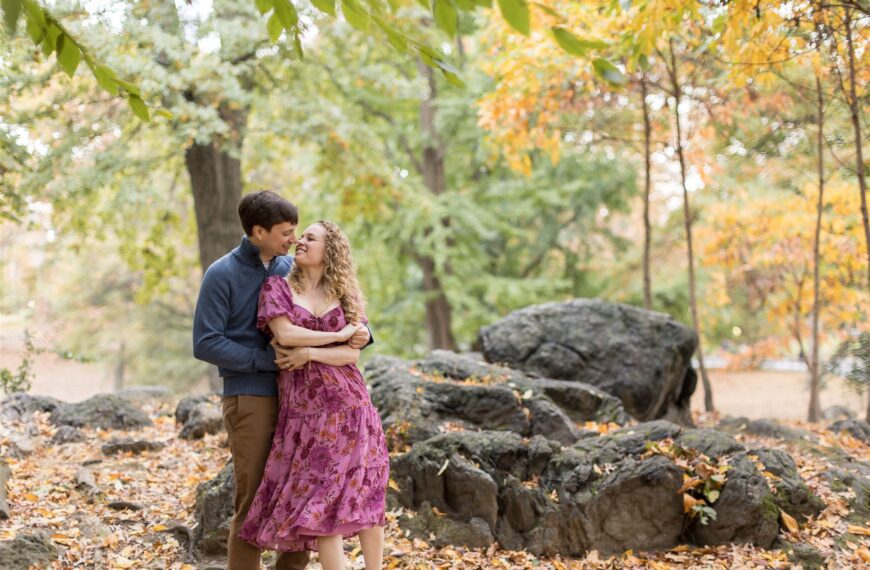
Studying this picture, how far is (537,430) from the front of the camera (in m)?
5.69

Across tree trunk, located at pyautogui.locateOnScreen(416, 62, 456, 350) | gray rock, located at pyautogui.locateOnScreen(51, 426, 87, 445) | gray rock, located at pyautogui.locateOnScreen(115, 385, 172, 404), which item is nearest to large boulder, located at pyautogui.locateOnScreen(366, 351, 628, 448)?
gray rock, located at pyautogui.locateOnScreen(51, 426, 87, 445)

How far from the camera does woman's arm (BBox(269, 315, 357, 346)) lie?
10.8ft

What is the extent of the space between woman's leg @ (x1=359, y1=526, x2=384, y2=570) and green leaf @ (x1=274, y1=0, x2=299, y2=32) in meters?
2.28

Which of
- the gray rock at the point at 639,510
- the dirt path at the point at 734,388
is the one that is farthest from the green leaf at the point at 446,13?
the dirt path at the point at 734,388

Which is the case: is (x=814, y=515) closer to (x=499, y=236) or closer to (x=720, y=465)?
(x=720, y=465)

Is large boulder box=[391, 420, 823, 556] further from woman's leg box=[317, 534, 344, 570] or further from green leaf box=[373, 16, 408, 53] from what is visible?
green leaf box=[373, 16, 408, 53]

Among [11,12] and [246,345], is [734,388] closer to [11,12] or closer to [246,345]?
[246,345]

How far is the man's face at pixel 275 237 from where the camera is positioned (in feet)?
11.2

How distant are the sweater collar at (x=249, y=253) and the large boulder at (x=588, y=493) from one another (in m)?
1.96

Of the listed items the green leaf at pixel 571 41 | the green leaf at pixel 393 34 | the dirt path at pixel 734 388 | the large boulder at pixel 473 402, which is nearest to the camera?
the green leaf at pixel 571 41

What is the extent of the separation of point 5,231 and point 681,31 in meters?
15.6

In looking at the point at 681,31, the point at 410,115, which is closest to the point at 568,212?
the point at 410,115

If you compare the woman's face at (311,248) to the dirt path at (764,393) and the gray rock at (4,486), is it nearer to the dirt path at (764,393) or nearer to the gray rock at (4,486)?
the gray rock at (4,486)

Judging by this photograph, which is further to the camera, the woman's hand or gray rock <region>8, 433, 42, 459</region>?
gray rock <region>8, 433, 42, 459</region>
